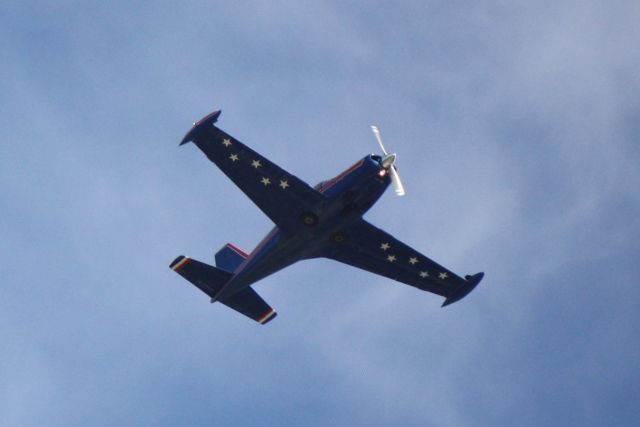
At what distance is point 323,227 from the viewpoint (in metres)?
52.9

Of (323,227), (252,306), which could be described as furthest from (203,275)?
(323,227)

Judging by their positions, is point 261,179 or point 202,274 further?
point 202,274

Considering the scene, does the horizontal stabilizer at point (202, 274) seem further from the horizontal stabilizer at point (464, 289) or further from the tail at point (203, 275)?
the horizontal stabilizer at point (464, 289)

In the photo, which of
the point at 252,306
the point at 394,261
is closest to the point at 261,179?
the point at 252,306

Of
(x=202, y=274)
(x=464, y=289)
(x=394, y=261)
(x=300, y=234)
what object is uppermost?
(x=464, y=289)

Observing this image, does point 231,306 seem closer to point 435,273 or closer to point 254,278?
point 254,278

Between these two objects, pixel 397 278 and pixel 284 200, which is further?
pixel 397 278

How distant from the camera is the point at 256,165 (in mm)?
51969

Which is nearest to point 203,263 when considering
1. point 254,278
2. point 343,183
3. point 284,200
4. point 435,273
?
point 254,278

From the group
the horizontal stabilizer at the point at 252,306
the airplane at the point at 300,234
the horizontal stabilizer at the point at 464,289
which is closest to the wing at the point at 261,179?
the airplane at the point at 300,234

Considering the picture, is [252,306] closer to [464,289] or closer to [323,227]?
[323,227]

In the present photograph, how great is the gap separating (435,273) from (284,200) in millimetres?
11737

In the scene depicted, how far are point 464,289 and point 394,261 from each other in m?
4.85

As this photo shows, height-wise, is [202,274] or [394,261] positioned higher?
[394,261]
